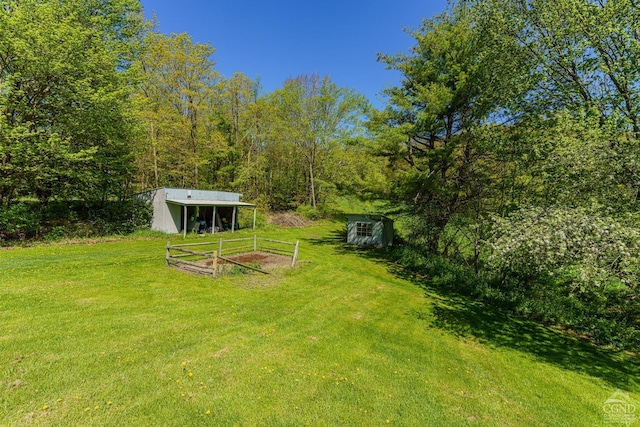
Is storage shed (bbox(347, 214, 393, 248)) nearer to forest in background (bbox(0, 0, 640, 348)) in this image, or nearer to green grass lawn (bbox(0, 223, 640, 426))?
forest in background (bbox(0, 0, 640, 348))

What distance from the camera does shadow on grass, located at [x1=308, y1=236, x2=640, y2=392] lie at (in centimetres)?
600

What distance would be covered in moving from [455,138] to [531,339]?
9.21m

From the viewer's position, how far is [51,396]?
11.8 feet

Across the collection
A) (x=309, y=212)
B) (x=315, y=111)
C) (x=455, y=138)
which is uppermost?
(x=315, y=111)

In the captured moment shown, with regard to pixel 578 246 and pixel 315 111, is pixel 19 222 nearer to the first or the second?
pixel 578 246

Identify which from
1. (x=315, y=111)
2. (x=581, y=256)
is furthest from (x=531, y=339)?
(x=315, y=111)

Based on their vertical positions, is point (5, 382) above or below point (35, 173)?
below

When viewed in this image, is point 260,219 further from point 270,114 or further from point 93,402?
point 93,402

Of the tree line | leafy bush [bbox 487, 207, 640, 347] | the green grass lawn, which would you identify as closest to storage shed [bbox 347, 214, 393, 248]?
the tree line

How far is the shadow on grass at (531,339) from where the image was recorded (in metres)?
6.00

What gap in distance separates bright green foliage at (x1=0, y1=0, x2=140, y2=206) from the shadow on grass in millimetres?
17695

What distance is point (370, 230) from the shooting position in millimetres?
19719

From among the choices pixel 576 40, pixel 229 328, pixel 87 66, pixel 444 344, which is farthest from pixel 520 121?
pixel 87 66

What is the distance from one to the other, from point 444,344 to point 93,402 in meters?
6.67
